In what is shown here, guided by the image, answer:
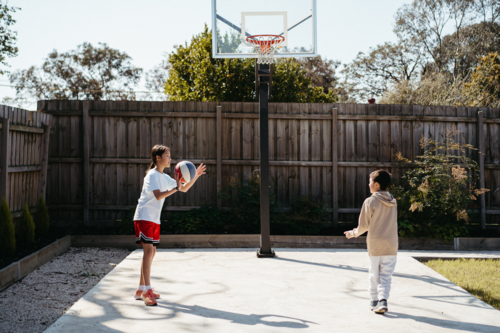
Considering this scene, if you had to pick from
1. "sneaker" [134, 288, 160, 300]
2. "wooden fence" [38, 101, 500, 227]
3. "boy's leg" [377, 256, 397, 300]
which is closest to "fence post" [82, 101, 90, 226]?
"wooden fence" [38, 101, 500, 227]

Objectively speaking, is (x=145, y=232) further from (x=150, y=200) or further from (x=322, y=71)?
(x=322, y=71)

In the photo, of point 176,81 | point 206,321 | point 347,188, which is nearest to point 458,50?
point 176,81

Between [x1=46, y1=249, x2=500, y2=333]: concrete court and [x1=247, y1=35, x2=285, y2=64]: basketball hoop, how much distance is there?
3166 millimetres

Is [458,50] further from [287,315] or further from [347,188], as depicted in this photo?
[287,315]

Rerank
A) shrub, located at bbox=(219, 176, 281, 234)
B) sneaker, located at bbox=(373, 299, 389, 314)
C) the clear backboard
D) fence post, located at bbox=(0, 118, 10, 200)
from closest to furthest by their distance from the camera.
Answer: sneaker, located at bbox=(373, 299, 389, 314) → fence post, located at bbox=(0, 118, 10, 200) → the clear backboard → shrub, located at bbox=(219, 176, 281, 234)

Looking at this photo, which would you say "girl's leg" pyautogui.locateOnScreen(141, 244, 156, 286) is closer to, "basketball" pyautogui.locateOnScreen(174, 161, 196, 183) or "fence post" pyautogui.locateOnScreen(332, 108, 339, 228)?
"basketball" pyautogui.locateOnScreen(174, 161, 196, 183)

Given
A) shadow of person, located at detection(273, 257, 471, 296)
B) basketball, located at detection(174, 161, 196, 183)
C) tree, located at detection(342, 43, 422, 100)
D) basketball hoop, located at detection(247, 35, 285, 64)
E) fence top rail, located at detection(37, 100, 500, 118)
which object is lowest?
shadow of person, located at detection(273, 257, 471, 296)

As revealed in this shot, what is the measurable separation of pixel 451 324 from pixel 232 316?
79.6 inches

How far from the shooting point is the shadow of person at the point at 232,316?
375cm

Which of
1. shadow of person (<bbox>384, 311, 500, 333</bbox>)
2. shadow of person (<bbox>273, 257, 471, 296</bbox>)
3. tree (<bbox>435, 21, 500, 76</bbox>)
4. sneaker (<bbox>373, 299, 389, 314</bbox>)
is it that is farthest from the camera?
tree (<bbox>435, 21, 500, 76</bbox>)

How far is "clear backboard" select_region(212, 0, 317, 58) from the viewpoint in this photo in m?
6.74

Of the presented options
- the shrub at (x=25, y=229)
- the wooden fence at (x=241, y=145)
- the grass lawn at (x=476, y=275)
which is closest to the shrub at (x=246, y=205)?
the wooden fence at (x=241, y=145)

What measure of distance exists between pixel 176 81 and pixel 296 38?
8573mm

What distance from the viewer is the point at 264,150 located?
6.39 metres
